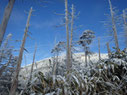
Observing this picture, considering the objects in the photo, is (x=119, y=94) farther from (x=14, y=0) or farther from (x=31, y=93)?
(x=14, y=0)

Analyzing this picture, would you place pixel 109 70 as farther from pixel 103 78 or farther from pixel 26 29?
pixel 26 29

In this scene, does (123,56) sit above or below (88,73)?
above

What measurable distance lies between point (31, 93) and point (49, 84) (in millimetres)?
477

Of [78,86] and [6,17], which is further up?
[6,17]

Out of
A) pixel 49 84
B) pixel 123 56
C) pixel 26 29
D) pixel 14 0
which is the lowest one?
pixel 49 84

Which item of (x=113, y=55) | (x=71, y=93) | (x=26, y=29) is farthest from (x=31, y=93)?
(x=26, y=29)

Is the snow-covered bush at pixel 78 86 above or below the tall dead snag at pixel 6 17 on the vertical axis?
below

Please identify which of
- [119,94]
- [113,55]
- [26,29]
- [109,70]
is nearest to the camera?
[119,94]

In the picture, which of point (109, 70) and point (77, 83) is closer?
point (77, 83)

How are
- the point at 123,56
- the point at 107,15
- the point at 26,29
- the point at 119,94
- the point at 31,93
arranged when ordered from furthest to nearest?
1. the point at 107,15
2. the point at 26,29
3. the point at 123,56
4. the point at 31,93
5. the point at 119,94

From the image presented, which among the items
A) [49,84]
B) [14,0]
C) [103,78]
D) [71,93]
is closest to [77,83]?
[71,93]

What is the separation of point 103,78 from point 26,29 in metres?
9.69

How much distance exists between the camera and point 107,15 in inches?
553

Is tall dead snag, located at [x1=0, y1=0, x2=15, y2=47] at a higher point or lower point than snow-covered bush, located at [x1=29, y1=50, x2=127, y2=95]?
higher
